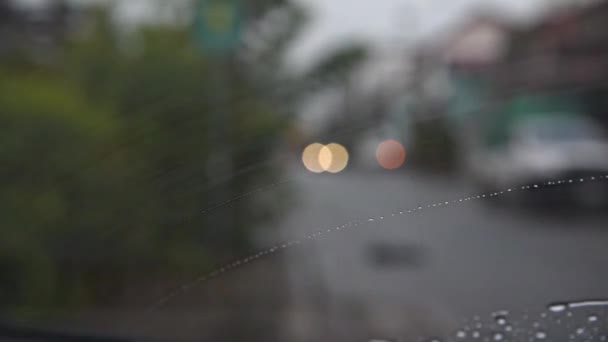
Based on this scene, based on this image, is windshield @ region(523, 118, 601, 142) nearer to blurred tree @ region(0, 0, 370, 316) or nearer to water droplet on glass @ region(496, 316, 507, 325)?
blurred tree @ region(0, 0, 370, 316)

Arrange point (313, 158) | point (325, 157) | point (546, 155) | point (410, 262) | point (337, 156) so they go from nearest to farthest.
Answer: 1. point (325, 157)
2. point (337, 156)
3. point (313, 158)
4. point (410, 262)
5. point (546, 155)

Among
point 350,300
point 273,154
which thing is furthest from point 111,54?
point 350,300

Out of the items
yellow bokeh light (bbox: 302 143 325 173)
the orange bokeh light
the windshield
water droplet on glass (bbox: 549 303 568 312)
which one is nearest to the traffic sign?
yellow bokeh light (bbox: 302 143 325 173)

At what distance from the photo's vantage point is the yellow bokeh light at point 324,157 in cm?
653

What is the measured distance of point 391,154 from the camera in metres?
10.2

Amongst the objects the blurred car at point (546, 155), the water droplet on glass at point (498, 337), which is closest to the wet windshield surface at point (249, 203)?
the water droplet on glass at point (498, 337)

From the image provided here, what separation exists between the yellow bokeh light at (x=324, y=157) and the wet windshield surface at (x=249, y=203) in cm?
4

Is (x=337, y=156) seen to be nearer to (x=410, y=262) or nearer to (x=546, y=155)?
(x=410, y=262)

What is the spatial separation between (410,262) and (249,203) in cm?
160

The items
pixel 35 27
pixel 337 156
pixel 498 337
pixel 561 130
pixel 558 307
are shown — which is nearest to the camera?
pixel 498 337

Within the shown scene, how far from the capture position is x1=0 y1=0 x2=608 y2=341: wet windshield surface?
5.66m

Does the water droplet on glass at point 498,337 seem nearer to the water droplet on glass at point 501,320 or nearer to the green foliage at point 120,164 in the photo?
the water droplet on glass at point 501,320

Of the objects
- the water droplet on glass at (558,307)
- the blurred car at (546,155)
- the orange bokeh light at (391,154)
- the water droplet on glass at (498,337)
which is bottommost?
the water droplet on glass at (498,337)

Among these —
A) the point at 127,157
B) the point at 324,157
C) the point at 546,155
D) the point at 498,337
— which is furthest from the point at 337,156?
the point at 546,155
